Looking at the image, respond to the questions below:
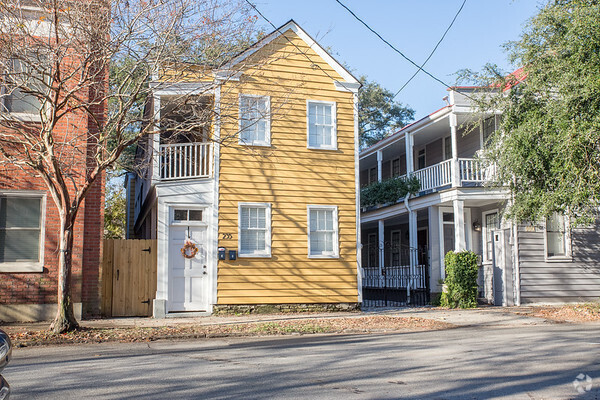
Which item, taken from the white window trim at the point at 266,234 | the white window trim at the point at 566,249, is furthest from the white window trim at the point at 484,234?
the white window trim at the point at 266,234

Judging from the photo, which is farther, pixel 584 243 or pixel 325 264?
pixel 584 243

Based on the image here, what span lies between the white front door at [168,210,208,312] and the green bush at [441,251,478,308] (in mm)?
7074

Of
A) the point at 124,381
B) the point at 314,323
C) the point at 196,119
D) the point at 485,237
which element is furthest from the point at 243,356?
the point at 485,237

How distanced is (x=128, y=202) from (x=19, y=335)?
19.2 metres

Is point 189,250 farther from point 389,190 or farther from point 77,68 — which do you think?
point 389,190

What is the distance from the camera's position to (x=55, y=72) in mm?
11406

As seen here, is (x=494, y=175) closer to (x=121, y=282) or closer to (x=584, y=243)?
(x=584, y=243)

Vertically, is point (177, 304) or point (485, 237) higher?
point (485, 237)

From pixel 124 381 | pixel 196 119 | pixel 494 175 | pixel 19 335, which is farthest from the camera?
pixel 494 175

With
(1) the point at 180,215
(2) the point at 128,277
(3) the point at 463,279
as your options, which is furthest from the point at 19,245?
(3) the point at 463,279

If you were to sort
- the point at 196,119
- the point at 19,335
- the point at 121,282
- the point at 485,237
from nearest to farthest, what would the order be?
the point at 19,335, the point at 196,119, the point at 121,282, the point at 485,237

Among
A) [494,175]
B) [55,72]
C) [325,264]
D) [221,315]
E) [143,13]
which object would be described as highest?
[143,13]

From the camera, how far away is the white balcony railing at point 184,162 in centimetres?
1570

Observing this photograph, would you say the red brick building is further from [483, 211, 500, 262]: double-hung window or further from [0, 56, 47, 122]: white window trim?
[483, 211, 500, 262]: double-hung window
